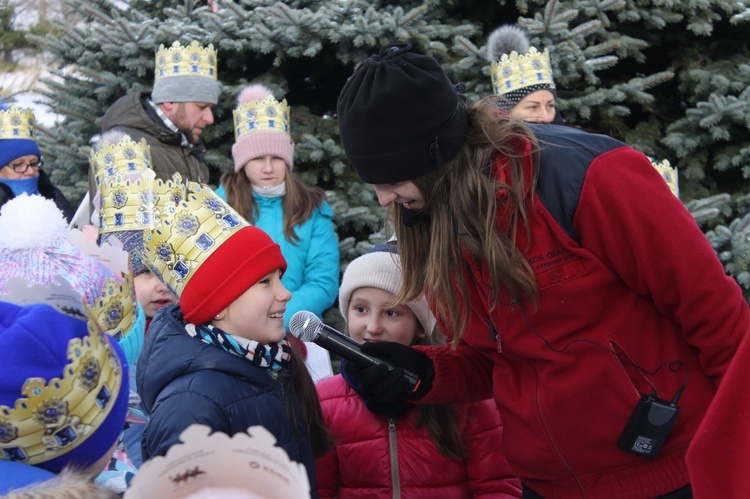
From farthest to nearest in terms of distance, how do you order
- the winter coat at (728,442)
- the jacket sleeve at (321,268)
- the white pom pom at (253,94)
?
the white pom pom at (253,94) < the jacket sleeve at (321,268) < the winter coat at (728,442)

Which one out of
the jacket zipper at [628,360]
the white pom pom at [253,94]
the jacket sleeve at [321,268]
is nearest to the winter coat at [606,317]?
the jacket zipper at [628,360]

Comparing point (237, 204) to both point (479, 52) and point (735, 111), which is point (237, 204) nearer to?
point (479, 52)

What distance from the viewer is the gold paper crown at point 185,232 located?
272 cm

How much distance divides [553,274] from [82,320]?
3.78ft

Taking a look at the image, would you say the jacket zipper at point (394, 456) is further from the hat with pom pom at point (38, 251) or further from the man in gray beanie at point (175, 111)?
the man in gray beanie at point (175, 111)

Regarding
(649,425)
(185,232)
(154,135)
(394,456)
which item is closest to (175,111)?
(154,135)

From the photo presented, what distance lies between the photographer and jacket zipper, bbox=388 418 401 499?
295cm

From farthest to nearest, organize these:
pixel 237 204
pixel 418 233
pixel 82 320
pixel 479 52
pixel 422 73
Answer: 1. pixel 479 52
2. pixel 237 204
3. pixel 418 233
4. pixel 422 73
5. pixel 82 320

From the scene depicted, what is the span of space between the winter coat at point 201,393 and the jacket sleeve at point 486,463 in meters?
0.64

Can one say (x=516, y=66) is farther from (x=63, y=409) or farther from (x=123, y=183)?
(x=63, y=409)

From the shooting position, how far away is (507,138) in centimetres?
219

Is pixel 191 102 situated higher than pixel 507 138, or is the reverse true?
pixel 507 138

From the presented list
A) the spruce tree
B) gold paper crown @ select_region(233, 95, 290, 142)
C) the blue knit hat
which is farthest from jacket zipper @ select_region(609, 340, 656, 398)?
gold paper crown @ select_region(233, 95, 290, 142)

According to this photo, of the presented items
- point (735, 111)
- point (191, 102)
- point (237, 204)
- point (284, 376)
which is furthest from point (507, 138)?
point (735, 111)
